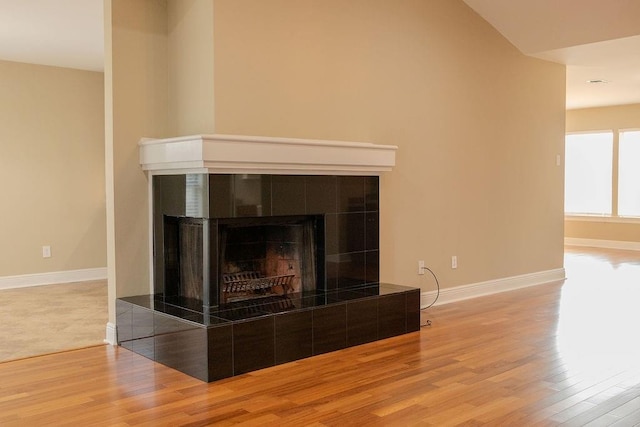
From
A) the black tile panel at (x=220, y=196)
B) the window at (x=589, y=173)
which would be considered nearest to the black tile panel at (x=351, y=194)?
the black tile panel at (x=220, y=196)

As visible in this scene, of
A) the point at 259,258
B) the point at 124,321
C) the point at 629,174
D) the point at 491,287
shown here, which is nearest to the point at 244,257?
the point at 259,258

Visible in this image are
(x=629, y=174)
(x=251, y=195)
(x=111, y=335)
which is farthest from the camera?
(x=629, y=174)

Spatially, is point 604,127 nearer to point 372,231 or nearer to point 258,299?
point 372,231

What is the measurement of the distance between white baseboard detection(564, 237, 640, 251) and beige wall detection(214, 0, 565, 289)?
3.96 meters

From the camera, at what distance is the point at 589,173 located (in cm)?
1069

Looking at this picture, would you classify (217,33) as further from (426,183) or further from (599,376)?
(599,376)

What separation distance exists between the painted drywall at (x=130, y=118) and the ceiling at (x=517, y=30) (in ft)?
2.23

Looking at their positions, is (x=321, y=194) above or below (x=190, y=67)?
below

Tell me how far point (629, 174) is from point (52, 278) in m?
8.47

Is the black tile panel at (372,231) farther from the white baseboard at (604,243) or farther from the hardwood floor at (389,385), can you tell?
the white baseboard at (604,243)

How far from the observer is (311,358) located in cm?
381

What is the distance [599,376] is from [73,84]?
582 cm

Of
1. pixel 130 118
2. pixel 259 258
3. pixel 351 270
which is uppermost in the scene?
pixel 130 118

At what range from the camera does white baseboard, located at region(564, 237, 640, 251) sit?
33.2 feet
